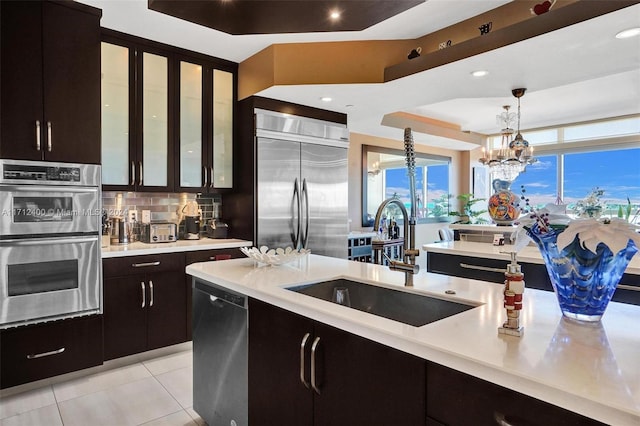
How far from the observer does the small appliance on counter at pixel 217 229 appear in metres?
3.86

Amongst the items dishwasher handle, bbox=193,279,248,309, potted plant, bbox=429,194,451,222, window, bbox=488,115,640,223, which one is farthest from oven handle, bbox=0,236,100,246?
window, bbox=488,115,640,223

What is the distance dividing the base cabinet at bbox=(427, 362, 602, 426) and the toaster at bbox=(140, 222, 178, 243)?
9.70ft

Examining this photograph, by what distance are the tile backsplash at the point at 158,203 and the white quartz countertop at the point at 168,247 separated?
0.33 metres

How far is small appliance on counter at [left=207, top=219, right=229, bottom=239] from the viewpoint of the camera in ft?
12.7

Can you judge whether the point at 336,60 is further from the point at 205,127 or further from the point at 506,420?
the point at 506,420

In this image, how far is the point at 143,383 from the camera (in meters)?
2.81

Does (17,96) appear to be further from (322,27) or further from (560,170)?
(560,170)

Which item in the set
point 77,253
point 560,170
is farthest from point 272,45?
point 560,170

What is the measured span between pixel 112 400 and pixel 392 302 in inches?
78.3

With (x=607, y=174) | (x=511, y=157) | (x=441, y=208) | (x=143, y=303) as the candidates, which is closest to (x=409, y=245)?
(x=143, y=303)

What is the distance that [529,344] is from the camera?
40.5 inches

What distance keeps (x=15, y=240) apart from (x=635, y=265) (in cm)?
367

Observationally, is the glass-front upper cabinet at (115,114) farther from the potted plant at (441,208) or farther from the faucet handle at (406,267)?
the potted plant at (441,208)

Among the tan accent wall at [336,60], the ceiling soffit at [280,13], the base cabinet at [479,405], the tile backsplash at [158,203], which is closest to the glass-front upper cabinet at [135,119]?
the tile backsplash at [158,203]
